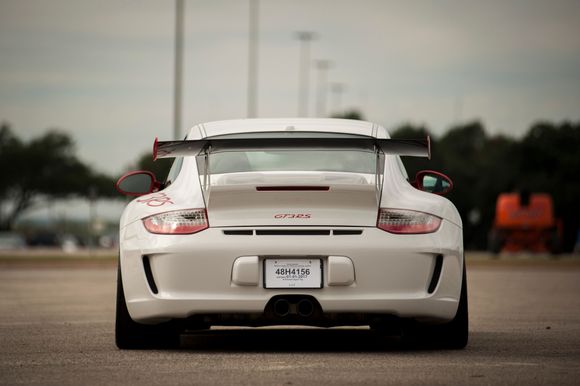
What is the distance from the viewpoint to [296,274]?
732 cm

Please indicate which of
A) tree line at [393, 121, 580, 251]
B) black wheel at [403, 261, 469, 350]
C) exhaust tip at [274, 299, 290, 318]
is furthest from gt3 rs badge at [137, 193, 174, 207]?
tree line at [393, 121, 580, 251]

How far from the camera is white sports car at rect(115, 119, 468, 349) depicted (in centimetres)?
732

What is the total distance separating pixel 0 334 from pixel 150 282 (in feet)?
7.45

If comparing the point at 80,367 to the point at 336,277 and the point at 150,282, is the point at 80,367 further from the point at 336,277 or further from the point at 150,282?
the point at 336,277

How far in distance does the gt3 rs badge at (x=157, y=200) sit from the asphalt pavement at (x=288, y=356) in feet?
3.07

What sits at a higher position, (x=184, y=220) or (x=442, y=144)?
(x=184, y=220)

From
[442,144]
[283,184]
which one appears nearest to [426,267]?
[283,184]

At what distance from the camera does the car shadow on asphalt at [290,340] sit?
26.5 feet

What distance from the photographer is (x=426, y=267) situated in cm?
744

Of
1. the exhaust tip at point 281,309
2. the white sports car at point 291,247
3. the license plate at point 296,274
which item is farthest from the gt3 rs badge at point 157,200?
the exhaust tip at point 281,309

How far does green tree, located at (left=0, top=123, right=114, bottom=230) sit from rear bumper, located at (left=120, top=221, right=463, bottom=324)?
4138 inches

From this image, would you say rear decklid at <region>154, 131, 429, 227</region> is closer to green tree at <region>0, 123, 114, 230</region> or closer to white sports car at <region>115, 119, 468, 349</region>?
white sports car at <region>115, 119, 468, 349</region>

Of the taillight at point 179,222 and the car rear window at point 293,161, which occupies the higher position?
the car rear window at point 293,161

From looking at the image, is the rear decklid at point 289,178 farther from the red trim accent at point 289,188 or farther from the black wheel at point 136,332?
the black wheel at point 136,332
